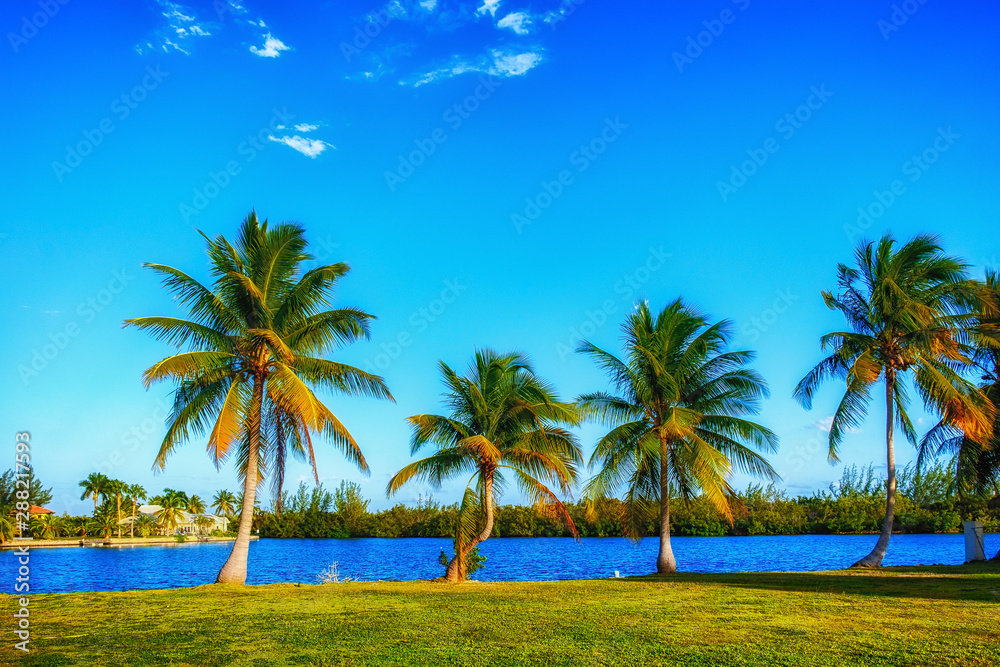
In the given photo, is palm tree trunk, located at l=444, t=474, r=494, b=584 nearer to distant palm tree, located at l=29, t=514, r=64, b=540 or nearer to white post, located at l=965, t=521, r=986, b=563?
white post, located at l=965, t=521, r=986, b=563

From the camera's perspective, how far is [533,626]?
30.1 feet

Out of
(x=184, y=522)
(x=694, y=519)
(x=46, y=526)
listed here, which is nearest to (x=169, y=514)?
(x=184, y=522)

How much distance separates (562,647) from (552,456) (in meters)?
12.4

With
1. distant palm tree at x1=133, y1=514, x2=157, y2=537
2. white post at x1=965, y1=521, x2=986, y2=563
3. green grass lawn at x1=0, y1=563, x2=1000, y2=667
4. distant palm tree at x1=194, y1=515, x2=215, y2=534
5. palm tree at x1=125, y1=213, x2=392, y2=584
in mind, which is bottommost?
distant palm tree at x1=194, y1=515, x2=215, y2=534

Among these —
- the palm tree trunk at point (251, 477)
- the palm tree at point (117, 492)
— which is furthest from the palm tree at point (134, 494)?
the palm tree trunk at point (251, 477)

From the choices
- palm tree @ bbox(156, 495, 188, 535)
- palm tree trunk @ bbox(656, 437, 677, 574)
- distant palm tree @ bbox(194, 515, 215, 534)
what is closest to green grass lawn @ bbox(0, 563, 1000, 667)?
palm tree trunk @ bbox(656, 437, 677, 574)

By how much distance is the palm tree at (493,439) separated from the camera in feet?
63.4

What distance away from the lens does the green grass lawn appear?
23.1 feet

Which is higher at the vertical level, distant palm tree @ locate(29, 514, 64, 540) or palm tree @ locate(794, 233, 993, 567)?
palm tree @ locate(794, 233, 993, 567)

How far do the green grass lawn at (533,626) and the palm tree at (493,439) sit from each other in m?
5.09

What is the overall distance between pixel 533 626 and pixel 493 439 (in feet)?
35.5

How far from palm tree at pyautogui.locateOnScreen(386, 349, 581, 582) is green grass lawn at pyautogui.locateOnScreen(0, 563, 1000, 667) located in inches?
200

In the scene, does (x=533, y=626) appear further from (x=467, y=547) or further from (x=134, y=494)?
(x=134, y=494)

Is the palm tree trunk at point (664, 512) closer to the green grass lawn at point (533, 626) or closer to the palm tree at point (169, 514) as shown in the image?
the green grass lawn at point (533, 626)
